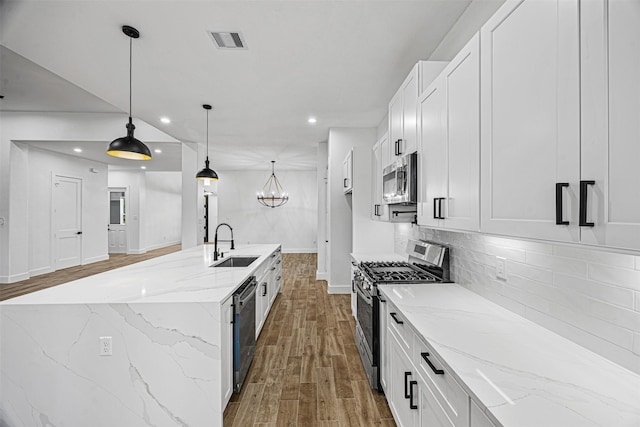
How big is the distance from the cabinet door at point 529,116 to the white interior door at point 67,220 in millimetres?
8699

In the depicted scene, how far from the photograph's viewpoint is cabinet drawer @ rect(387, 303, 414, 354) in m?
1.59

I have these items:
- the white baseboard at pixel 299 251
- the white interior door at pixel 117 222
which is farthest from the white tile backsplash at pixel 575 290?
the white interior door at pixel 117 222

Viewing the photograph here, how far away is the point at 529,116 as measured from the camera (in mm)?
1020

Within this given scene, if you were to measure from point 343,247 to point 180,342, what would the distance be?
3715mm

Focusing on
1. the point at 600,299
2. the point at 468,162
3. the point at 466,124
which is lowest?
the point at 600,299

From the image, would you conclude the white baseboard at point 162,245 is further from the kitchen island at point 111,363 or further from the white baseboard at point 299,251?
the kitchen island at point 111,363

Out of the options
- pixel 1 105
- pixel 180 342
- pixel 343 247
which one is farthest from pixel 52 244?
pixel 180 342

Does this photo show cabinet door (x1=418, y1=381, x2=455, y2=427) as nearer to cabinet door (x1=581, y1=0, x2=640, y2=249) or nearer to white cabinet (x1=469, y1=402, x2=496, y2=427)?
white cabinet (x1=469, y1=402, x2=496, y2=427)

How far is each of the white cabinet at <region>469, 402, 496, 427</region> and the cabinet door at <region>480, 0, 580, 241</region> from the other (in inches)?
23.0

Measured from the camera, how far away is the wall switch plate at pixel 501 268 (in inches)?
64.9

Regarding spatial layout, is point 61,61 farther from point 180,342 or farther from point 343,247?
point 343,247

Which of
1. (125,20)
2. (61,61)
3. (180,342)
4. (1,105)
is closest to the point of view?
(180,342)

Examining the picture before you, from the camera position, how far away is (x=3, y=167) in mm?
5719

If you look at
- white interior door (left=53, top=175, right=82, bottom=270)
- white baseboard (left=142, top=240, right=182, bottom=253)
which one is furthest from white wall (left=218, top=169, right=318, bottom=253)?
white interior door (left=53, top=175, right=82, bottom=270)
